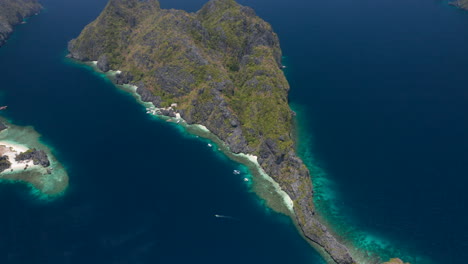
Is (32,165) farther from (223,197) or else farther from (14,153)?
(223,197)

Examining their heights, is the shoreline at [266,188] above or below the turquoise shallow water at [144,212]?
above

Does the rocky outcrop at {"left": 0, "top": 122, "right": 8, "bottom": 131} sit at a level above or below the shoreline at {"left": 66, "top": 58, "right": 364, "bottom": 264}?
below

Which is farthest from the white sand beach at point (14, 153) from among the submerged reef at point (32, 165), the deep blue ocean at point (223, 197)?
the deep blue ocean at point (223, 197)

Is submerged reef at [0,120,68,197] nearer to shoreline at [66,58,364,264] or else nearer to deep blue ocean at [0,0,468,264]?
deep blue ocean at [0,0,468,264]

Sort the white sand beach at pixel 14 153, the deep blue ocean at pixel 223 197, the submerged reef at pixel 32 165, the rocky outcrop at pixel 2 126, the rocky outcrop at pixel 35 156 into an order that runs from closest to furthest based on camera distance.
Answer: the deep blue ocean at pixel 223 197, the submerged reef at pixel 32 165, the white sand beach at pixel 14 153, the rocky outcrop at pixel 35 156, the rocky outcrop at pixel 2 126

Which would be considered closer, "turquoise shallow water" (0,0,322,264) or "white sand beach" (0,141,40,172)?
"turquoise shallow water" (0,0,322,264)

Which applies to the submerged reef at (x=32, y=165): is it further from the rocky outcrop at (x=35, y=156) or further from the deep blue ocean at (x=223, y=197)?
the deep blue ocean at (x=223, y=197)

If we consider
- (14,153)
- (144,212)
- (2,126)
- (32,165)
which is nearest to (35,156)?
(32,165)

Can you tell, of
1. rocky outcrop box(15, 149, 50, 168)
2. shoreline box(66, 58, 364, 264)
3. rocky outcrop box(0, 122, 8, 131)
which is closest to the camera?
shoreline box(66, 58, 364, 264)

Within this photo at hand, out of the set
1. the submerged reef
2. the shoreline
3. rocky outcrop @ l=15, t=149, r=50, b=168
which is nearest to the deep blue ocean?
the shoreline
